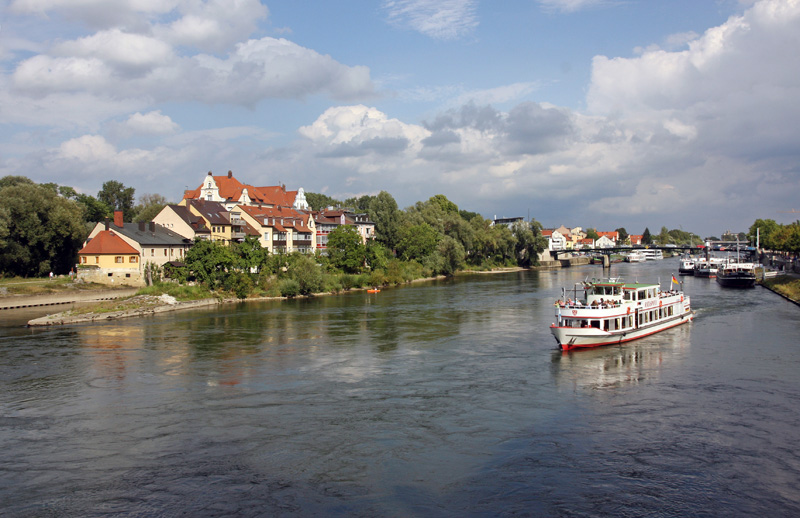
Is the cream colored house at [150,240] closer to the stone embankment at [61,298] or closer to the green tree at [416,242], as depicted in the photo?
the stone embankment at [61,298]

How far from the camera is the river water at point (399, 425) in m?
16.5

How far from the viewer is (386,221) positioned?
10431 cm

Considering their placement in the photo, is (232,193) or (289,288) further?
(232,193)

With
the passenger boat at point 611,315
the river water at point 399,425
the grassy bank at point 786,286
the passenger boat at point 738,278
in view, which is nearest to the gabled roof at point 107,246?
the river water at point 399,425

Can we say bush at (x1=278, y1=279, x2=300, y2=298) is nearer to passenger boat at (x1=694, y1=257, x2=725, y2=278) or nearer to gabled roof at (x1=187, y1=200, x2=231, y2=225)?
gabled roof at (x1=187, y1=200, x2=231, y2=225)

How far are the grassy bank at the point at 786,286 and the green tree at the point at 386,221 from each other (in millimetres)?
55416

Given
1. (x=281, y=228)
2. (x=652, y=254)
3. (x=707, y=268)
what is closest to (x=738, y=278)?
(x=707, y=268)

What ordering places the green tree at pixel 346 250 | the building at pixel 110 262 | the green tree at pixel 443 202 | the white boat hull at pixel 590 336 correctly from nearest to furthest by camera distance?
the white boat hull at pixel 590 336 < the building at pixel 110 262 < the green tree at pixel 346 250 < the green tree at pixel 443 202

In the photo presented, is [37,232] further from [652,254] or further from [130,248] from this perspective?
[652,254]

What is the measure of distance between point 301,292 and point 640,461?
173ft

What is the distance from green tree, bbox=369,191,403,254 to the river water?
64333 millimetres

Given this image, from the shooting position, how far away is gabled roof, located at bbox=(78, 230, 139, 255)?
6066cm

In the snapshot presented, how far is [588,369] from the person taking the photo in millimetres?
30547

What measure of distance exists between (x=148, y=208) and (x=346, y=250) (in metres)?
32.4
